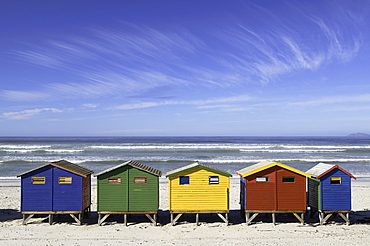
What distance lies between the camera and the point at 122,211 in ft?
47.3

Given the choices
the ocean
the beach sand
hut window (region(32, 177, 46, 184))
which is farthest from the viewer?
the ocean

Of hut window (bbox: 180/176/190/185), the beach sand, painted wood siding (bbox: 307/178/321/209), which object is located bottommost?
the beach sand

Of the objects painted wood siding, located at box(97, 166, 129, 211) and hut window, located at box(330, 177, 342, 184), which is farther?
hut window, located at box(330, 177, 342, 184)

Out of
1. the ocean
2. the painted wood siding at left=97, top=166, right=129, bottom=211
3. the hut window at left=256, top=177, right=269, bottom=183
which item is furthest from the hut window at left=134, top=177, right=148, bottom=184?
the ocean

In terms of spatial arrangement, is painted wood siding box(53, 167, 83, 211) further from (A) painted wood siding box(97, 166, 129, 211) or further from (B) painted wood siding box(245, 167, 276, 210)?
(B) painted wood siding box(245, 167, 276, 210)

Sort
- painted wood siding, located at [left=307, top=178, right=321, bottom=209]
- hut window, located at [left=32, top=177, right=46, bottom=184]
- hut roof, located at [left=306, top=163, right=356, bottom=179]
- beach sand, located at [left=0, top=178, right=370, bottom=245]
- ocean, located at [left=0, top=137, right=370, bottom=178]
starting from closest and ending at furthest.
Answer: beach sand, located at [left=0, top=178, right=370, bottom=245] → hut roof, located at [left=306, top=163, right=356, bottom=179] → hut window, located at [left=32, top=177, right=46, bottom=184] → painted wood siding, located at [left=307, top=178, right=321, bottom=209] → ocean, located at [left=0, top=137, right=370, bottom=178]

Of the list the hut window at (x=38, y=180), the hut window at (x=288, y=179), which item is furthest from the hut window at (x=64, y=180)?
the hut window at (x=288, y=179)

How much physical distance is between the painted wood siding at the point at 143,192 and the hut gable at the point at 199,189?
0.71 m

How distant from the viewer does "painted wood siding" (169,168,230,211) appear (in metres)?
14.4

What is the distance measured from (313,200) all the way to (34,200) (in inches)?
504

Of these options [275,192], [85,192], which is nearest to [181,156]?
[85,192]

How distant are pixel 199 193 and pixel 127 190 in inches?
126

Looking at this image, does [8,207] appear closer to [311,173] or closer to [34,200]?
[34,200]

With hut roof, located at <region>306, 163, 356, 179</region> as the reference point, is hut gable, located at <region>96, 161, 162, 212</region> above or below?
below
